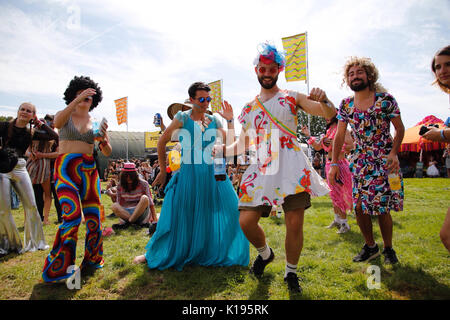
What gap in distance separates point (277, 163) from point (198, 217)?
1414mm

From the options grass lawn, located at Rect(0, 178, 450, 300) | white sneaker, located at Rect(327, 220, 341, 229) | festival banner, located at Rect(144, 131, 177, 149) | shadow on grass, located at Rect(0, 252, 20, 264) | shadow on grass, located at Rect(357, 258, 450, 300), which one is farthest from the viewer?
festival banner, located at Rect(144, 131, 177, 149)

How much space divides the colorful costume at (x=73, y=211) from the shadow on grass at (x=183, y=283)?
68 centimetres

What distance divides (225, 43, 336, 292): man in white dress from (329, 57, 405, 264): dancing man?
3.14 feet

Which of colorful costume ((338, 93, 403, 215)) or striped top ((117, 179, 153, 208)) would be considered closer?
colorful costume ((338, 93, 403, 215))

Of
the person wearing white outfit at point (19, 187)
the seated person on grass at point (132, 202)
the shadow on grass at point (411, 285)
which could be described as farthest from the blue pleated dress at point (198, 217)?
the seated person on grass at point (132, 202)

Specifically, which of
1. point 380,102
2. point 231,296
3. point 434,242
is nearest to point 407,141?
point 434,242

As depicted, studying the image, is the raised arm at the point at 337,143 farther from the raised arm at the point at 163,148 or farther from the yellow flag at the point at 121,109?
the yellow flag at the point at 121,109

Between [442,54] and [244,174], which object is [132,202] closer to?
[244,174]

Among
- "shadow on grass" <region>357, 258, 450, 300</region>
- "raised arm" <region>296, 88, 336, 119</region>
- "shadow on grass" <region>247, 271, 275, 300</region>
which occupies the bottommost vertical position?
"shadow on grass" <region>247, 271, 275, 300</region>

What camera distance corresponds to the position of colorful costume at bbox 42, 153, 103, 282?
3.01m

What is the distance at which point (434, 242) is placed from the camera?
13.6ft

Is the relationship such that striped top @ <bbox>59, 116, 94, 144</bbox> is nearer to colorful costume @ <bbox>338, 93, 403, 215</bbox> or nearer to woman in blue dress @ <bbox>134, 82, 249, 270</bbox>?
woman in blue dress @ <bbox>134, 82, 249, 270</bbox>

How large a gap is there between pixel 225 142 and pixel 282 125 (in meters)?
1.21

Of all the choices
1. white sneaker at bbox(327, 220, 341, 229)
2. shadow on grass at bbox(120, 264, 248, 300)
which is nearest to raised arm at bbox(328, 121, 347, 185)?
shadow on grass at bbox(120, 264, 248, 300)
